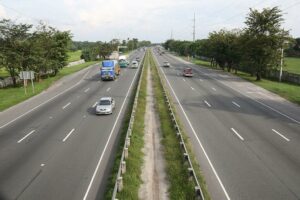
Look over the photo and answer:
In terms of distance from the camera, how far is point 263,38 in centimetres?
5619

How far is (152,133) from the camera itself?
24.6 metres

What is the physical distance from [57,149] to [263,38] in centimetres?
4539

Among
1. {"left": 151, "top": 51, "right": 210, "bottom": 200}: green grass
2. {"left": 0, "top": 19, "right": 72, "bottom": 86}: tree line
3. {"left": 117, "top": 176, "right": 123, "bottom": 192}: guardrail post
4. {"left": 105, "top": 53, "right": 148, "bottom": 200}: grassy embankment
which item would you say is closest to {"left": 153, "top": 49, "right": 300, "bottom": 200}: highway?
{"left": 151, "top": 51, "right": 210, "bottom": 200}: green grass

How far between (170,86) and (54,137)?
27649mm

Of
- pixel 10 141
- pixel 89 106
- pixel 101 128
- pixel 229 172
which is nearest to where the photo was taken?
pixel 229 172

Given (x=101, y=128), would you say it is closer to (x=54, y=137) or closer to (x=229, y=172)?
(x=54, y=137)

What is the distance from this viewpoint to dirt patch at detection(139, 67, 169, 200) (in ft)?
49.4

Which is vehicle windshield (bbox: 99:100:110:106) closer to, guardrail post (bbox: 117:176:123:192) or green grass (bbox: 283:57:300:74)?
guardrail post (bbox: 117:176:123:192)

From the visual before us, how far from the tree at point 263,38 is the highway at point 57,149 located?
2933 cm

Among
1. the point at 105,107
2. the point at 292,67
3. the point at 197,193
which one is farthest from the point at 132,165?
the point at 292,67

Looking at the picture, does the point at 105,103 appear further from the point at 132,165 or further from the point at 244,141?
the point at 132,165

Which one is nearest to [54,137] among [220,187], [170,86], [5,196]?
[5,196]

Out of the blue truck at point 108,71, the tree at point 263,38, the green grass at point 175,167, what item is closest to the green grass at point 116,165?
the green grass at point 175,167

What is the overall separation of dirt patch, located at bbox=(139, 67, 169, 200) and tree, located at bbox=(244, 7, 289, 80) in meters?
35.9
